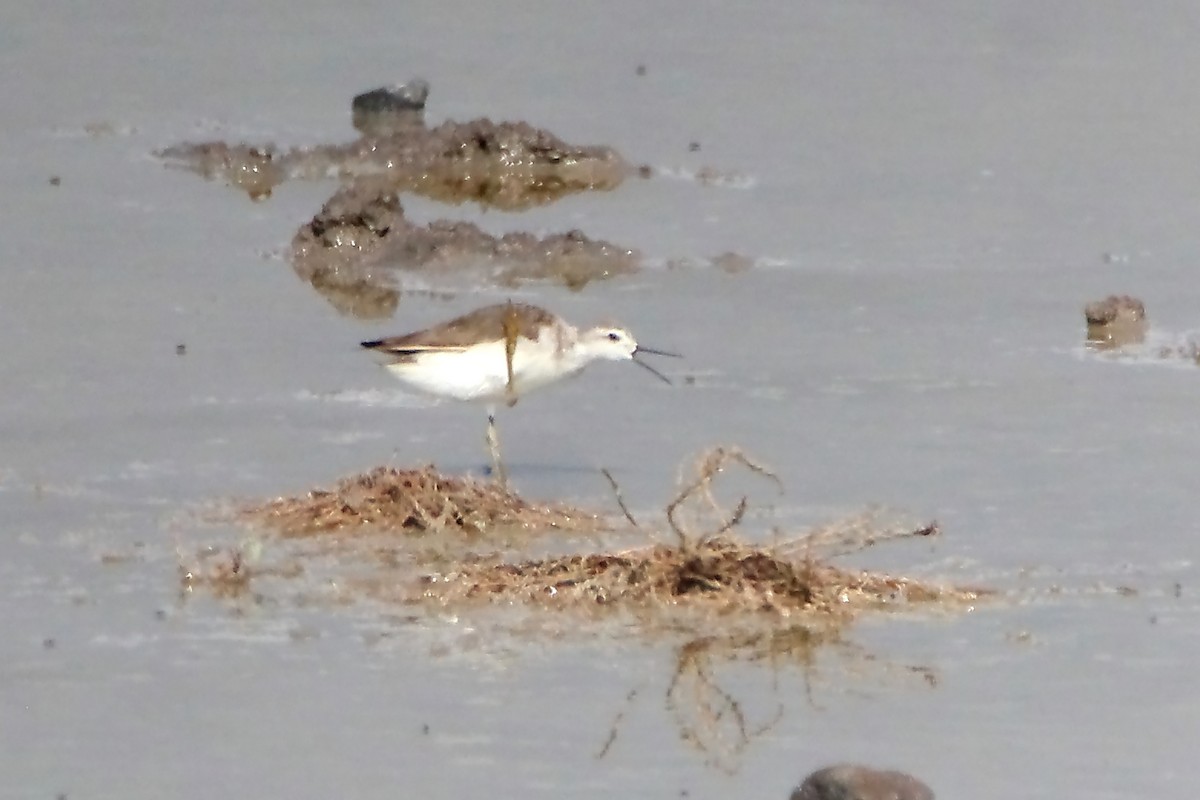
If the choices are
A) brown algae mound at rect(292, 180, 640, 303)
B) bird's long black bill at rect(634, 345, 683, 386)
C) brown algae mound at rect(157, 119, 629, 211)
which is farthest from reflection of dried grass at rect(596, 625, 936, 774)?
brown algae mound at rect(157, 119, 629, 211)

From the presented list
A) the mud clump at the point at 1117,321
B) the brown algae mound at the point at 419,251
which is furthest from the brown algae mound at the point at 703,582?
the brown algae mound at the point at 419,251

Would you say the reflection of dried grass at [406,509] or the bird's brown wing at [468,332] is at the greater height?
the bird's brown wing at [468,332]

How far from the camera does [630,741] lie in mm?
7000

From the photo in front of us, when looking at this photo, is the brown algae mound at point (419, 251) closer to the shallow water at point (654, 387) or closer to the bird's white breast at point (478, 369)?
the shallow water at point (654, 387)

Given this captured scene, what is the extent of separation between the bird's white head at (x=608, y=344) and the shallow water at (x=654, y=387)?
225 mm

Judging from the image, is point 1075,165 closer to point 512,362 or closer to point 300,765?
point 512,362

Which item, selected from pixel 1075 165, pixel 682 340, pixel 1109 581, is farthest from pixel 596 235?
pixel 1109 581

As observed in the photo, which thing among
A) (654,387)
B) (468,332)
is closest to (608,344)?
(654,387)

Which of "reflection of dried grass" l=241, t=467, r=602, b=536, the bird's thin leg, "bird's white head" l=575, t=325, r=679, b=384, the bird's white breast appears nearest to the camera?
"reflection of dried grass" l=241, t=467, r=602, b=536

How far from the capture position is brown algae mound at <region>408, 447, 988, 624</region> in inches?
325

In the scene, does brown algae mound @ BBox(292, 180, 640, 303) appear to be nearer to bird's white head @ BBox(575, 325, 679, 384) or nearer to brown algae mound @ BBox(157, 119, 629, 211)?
brown algae mound @ BBox(157, 119, 629, 211)

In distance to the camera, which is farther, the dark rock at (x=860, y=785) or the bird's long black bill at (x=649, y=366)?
the bird's long black bill at (x=649, y=366)

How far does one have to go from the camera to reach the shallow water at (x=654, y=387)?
280 inches

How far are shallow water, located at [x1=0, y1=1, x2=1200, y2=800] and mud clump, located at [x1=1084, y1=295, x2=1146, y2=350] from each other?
119mm
